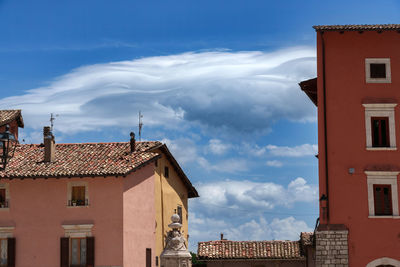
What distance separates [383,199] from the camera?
30.1 metres

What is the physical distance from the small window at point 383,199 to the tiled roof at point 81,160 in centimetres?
1245

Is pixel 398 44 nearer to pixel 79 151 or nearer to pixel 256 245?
pixel 79 151

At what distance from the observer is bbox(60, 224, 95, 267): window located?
117 ft

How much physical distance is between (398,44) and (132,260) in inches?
677

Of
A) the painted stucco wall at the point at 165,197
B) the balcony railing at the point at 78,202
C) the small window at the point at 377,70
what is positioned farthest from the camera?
the painted stucco wall at the point at 165,197

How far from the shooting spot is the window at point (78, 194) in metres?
36.6

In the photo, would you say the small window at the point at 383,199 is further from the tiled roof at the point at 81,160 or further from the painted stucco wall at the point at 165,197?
the painted stucco wall at the point at 165,197

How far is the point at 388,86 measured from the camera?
31109 mm

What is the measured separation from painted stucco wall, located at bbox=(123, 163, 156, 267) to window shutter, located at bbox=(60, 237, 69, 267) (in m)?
2.90

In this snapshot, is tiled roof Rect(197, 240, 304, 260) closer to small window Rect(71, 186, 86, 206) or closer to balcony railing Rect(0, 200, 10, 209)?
small window Rect(71, 186, 86, 206)

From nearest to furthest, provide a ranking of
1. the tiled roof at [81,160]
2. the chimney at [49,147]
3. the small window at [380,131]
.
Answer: the small window at [380,131]
the tiled roof at [81,160]
the chimney at [49,147]

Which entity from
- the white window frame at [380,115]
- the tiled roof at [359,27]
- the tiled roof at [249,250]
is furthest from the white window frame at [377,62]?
the tiled roof at [249,250]

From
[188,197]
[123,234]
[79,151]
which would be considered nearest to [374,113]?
[123,234]

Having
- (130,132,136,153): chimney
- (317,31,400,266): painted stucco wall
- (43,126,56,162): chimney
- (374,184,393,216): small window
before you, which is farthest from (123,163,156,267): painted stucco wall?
(374,184,393,216): small window
